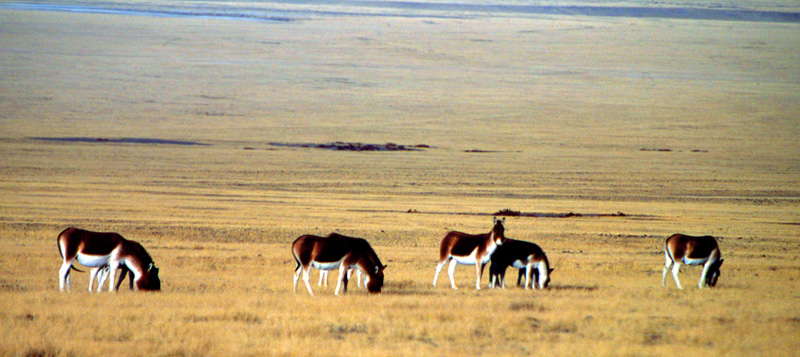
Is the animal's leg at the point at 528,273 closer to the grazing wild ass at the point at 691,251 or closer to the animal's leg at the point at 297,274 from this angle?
the grazing wild ass at the point at 691,251

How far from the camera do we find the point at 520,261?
47.9ft

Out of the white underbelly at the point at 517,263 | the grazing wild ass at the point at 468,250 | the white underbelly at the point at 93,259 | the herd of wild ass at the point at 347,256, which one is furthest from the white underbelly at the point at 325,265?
the white underbelly at the point at 517,263

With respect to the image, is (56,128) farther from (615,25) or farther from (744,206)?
(615,25)

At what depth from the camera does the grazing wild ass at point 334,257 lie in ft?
42.4

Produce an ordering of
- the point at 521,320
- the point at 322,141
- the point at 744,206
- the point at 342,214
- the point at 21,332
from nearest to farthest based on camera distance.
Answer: the point at 21,332 < the point at 521,320 < the point at 342,214 < the point at 744,206 < the point at 322,141

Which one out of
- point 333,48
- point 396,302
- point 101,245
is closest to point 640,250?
point 396,302

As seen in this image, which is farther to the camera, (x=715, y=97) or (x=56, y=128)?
(x=715, y=97)

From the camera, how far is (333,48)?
142 metres

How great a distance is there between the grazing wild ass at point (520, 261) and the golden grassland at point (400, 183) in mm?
416

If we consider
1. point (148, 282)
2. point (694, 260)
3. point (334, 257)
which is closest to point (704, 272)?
point (694, 260)

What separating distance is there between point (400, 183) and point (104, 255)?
30.5 m

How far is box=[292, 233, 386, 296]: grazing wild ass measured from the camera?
12.9 metres

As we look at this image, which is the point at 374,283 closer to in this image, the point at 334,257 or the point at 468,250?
the point at 334,257

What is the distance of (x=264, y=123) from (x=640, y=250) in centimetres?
6148
